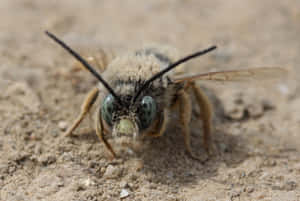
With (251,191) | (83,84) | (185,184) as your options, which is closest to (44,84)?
(83,84)

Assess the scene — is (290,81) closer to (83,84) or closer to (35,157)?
(83,84)

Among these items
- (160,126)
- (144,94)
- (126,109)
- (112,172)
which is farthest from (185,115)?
(112,172)

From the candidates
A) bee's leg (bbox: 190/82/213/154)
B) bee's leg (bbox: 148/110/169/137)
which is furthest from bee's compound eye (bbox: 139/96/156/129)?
bee's leg (bbox: 190/82/213/154)

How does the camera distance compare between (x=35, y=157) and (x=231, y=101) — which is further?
(x=231, y=101)

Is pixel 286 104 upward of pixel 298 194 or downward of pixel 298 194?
upward

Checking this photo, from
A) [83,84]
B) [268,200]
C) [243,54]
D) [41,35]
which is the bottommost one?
[268,200]

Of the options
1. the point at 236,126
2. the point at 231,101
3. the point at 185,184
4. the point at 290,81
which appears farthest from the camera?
the point at 290,81
